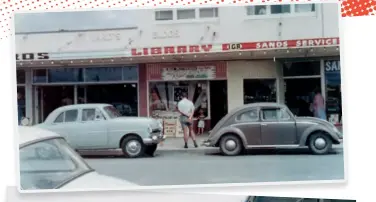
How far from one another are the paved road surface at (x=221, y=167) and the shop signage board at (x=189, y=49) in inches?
27.5

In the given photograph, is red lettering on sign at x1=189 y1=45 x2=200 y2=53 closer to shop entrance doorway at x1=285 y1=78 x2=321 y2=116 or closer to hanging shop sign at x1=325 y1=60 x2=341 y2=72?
shop entrance doorway at x1=285 y1=78 x2=321 y2=116

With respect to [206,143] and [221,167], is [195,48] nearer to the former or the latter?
[206,143]

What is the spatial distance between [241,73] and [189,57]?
390 millimetres

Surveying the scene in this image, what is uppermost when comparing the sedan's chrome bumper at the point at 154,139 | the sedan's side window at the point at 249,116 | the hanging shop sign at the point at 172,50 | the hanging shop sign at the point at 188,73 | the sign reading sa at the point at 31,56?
the hanging shop sign at the point at 172,50

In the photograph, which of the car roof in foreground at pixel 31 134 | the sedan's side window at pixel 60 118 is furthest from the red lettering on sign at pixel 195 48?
the car roof in foreground at pixel 31 134

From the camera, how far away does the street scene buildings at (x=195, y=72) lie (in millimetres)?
3627

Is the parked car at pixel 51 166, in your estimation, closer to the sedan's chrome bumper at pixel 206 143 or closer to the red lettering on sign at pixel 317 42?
the sedan's chrome bumper at pixel 206 143

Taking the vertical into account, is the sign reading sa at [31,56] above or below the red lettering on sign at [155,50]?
below

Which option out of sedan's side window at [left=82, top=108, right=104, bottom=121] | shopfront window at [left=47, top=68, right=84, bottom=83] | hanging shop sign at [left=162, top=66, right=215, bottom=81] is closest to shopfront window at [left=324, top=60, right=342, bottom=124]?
hanging shop sign at [left=162, top=66, right=215, bottom=81]

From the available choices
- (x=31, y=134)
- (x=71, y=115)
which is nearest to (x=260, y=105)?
(x=71, y=115)

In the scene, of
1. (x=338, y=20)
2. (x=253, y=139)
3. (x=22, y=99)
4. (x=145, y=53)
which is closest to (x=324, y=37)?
(x=338, y=20)

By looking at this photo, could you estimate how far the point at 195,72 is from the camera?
3.71 metres

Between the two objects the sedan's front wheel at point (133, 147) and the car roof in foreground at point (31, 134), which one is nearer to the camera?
the car roof in foreground at point (31, 134)

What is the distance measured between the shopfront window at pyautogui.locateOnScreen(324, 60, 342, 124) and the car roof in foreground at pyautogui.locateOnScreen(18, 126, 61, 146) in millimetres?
1882
